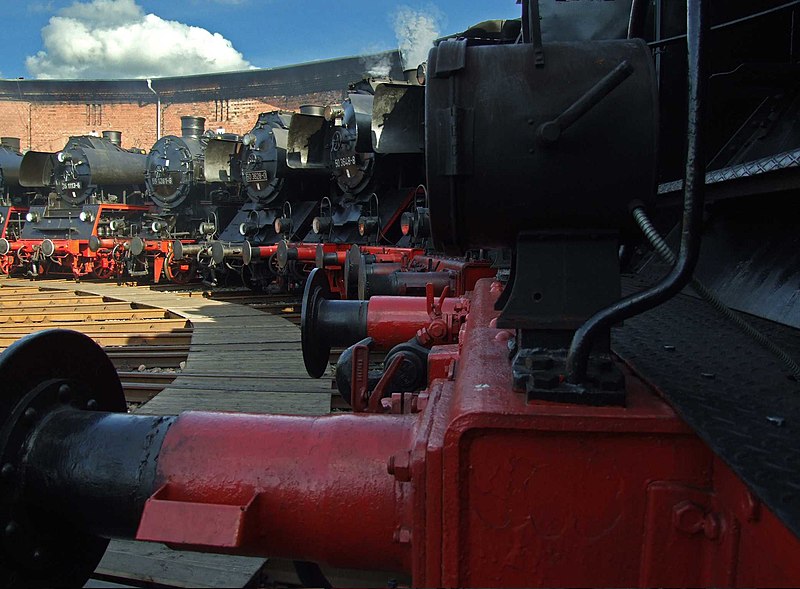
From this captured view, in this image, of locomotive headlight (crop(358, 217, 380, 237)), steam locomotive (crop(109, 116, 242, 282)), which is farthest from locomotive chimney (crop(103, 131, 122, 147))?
locomotive headlight (crop(358, 217, 380, 237))

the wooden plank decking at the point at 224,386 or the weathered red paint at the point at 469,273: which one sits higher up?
the weathered red paint at the point at 469,273

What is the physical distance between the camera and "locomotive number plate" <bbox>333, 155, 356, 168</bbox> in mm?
10055

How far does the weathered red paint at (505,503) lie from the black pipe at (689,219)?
121mm

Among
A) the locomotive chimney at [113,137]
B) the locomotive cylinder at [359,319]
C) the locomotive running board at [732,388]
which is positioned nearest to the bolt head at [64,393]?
the locomotive running board at [732,388]

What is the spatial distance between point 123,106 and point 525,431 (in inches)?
1333

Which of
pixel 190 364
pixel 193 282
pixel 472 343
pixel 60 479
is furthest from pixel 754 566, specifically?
pixel 193 282

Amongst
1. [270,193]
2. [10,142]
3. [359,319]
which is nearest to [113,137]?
[10,142]

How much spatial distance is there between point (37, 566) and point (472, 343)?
1108 mm

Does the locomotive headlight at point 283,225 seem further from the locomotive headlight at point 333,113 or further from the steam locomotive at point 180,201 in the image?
the steam locomotive at point 180,201

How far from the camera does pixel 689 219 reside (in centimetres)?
104

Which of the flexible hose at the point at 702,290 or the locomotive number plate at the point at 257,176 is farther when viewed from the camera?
the locomotive number plate at the point at 257,176

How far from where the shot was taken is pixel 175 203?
15664mm

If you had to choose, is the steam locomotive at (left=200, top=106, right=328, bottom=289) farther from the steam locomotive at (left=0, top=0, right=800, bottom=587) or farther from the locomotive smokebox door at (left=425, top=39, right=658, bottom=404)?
the locomotive smokebox door at (left=425, top=39, right=658, bottom=404)

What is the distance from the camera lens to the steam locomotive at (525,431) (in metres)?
0.98
